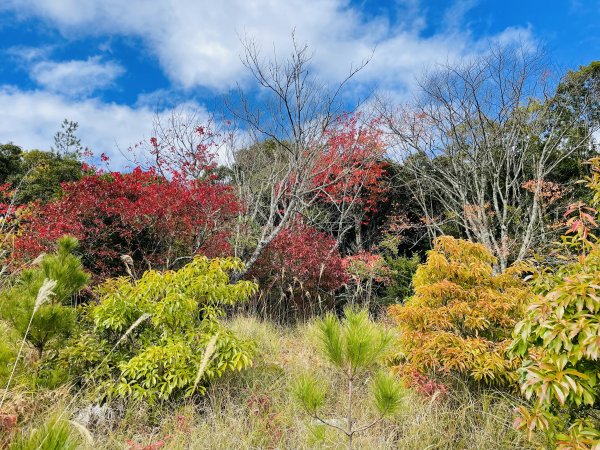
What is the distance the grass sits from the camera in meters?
3.06

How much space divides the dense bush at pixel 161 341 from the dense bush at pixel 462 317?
1.68 m

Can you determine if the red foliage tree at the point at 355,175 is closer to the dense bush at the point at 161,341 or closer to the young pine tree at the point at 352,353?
the dense bush at the point at 161,341

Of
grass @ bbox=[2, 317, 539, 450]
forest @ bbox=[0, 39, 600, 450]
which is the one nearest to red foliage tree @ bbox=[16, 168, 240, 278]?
forest @ bbox=[0, 39, 600, 450]

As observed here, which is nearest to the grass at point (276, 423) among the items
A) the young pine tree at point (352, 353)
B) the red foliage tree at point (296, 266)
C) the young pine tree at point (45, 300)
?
the young pine tree at point (45, 300)

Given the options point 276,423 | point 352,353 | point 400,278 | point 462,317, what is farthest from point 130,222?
point 400,278

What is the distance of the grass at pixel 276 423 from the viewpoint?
3.06m

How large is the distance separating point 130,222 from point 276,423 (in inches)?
175

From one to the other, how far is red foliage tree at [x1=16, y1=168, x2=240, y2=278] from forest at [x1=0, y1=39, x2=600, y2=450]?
3 cm

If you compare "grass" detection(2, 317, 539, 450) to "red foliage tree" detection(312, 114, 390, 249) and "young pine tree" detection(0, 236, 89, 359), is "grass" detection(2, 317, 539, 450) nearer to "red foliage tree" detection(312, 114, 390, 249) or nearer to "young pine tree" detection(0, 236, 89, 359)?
"young pine tree" detection(0, 236, 89, 359)

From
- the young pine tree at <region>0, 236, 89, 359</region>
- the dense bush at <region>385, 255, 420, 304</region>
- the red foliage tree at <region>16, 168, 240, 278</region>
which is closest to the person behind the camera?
the young pine tree at <region>0, 236, 89, 359</region>

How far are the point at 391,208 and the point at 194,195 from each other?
23.6 feet

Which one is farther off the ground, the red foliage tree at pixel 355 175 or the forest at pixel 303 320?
the red foliage tree at pixel 355 175

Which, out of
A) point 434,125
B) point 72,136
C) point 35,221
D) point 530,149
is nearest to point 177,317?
point 35,221

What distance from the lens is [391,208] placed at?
1238 cm
